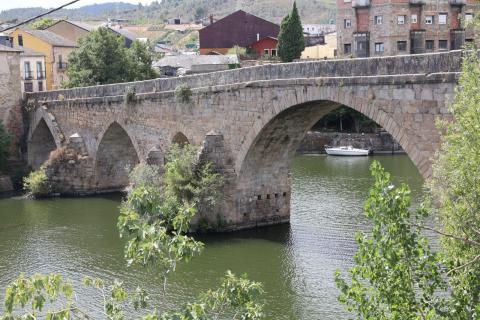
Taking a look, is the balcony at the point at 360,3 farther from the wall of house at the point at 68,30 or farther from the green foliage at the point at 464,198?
the green foliage at the point at 464,198

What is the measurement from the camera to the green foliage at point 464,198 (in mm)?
8086

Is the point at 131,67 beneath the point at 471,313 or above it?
above

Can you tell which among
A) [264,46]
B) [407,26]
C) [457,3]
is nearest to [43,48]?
[264,46]

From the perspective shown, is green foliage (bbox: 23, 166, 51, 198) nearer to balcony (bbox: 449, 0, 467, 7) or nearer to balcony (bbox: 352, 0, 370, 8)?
balcony (bbox: 352, 0, 370, 8)

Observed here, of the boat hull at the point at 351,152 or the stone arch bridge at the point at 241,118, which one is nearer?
the stone arch bridge at the point at 241,118

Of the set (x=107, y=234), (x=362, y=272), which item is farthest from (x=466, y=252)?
(x=107, y=234)

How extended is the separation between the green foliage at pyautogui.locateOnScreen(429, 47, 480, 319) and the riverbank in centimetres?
3177

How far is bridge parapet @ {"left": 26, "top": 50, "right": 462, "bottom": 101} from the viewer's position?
47.6 feet

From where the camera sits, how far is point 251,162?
72.4 feet

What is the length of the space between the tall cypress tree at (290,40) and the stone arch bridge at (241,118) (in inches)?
735

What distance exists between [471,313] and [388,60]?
8854mm

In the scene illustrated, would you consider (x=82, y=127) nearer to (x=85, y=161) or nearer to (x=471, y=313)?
(x=85, y=161)

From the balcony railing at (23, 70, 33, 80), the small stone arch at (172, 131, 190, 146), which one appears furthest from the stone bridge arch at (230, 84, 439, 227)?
the balcony railing at (23, 70, 33, 80)

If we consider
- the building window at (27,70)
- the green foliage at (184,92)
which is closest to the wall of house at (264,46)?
the building window at (27,70)
